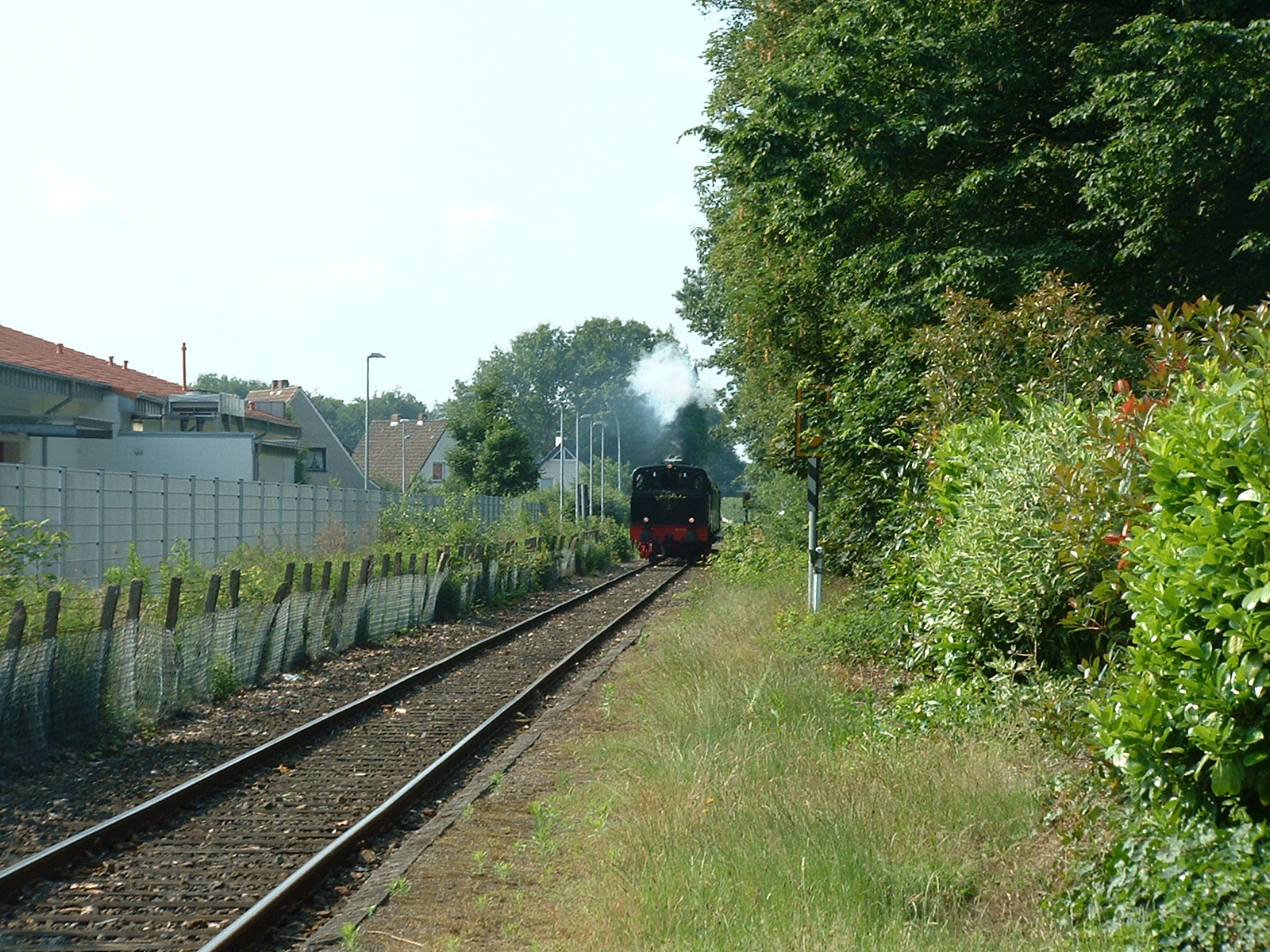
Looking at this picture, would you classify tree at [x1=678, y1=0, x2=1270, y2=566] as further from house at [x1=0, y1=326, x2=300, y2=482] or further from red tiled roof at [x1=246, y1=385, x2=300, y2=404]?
red tiled roof at [x1=246, y1=385, x2=300, y2=404]

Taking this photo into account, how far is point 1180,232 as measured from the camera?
614 inches

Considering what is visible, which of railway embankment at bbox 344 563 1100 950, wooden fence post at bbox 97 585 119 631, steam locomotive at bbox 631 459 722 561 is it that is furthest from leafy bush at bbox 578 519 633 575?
railway embankment at bbox 344 563 1100 950

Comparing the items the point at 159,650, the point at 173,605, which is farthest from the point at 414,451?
the point at 159,650

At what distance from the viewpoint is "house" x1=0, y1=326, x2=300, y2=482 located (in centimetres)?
3341

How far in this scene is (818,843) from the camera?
5.85 m

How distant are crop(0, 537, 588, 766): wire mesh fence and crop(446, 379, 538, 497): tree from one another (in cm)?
3875

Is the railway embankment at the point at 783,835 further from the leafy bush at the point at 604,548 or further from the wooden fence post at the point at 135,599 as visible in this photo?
the leafy bush at the point at 604,548

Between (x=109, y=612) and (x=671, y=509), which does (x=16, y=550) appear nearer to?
(x=109, y=612)

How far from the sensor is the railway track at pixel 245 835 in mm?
6332

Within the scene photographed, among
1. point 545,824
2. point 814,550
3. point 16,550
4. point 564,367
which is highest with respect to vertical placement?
point 564,367

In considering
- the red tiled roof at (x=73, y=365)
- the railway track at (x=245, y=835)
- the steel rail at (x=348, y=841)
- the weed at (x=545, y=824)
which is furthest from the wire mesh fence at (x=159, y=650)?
the red tiled roof at (x=73, y=365)

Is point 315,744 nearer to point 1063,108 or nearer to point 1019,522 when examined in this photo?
point 1019,522

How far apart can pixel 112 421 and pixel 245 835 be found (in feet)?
114

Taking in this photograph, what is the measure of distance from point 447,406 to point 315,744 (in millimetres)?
102152
